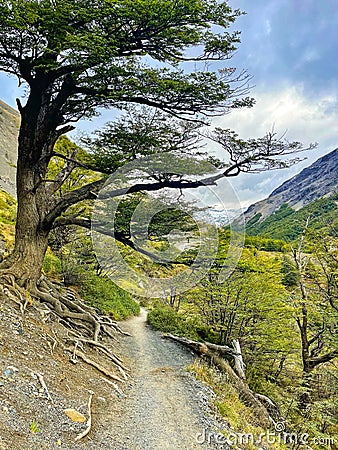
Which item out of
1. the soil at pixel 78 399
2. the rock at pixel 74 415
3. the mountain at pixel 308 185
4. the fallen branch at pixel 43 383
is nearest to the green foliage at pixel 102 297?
the soil at pixel 78 399

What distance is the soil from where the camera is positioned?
12.0ft

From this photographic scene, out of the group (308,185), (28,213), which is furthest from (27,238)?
(308,185)

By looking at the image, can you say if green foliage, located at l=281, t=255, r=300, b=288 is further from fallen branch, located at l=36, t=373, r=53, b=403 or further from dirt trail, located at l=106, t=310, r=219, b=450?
fallen branch, located at l=36, t=373, r=53, b=403

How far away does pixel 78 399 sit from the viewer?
190 inches

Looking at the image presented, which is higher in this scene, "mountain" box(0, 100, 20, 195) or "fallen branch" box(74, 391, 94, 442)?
"mountain" box(0, 100, 20, 195)

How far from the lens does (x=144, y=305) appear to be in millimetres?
27016

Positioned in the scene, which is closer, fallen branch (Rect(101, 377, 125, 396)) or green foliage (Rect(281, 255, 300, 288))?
fallen branch (Rect(101, 377, 125, 396))

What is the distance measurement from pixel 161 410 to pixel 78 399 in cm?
136

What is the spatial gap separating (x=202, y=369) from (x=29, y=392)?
4700 mm

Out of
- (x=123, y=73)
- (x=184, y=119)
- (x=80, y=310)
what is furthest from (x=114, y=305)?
(x=123, y=73)

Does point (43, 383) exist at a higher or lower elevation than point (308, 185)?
lower

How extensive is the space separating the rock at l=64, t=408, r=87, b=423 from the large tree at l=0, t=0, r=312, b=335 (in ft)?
13.2

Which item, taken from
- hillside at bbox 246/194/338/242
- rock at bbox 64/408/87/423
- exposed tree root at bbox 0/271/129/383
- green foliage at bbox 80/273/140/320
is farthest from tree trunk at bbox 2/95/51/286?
hillside at bbox 246/194/338/242

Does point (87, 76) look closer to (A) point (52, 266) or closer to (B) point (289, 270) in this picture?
(A) point (52, 266)
